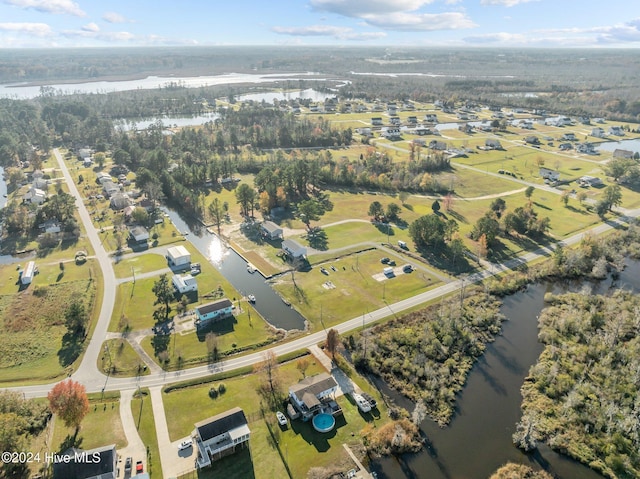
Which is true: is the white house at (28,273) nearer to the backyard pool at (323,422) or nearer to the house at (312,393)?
the house at (312,393)

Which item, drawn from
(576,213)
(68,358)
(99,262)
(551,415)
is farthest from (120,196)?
(576,213)

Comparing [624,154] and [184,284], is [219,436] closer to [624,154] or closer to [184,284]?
[184,284]

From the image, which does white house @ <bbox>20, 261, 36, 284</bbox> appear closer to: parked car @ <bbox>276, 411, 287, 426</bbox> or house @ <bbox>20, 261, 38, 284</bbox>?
house @ <bbox>20, 261, 38, 284</bbox>

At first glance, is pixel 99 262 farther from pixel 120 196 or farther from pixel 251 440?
pixel 251 440

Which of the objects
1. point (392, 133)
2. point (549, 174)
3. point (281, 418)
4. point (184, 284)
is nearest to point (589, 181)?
point (549, 174)

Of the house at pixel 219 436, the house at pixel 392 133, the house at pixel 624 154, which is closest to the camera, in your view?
the house at pixel 219 436

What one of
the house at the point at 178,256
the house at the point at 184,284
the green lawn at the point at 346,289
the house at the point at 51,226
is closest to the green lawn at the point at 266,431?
the green lawn at the point at 346,289
